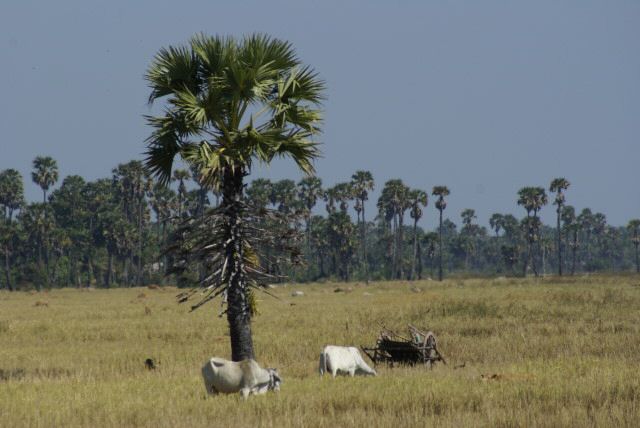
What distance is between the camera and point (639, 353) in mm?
21484

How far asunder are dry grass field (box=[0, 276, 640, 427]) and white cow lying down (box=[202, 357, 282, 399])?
443 mm

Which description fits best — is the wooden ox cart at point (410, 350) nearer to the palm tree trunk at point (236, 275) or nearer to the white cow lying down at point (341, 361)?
the white cow lying down at point (341, 361)

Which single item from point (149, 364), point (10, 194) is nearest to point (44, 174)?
point (10, 194)

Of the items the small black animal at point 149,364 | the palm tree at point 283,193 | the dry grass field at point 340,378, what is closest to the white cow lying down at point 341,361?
the dry grass field at point 340,378

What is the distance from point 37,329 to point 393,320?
40.5ft

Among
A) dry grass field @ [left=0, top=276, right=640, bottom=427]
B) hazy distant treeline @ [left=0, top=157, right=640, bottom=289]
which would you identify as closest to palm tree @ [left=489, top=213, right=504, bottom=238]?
hazy distant treeline @ [left=0, top=157, right=640, bottom=289]

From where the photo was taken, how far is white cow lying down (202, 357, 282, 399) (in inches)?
603

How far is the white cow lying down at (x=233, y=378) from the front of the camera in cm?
1532

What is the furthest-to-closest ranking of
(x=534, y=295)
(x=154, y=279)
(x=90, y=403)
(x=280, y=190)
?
(x=280, y=190), (x=154, y=279), (x=534, y=295), (x=90, y=403)

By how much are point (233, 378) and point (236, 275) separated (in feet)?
14.7

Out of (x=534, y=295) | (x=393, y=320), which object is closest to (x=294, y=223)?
(x=393, y=320)

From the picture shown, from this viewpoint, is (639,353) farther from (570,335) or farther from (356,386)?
(356,386)

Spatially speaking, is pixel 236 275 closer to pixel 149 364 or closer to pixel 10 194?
pixel 149 364

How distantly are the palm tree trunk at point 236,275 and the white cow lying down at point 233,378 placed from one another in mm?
3866
